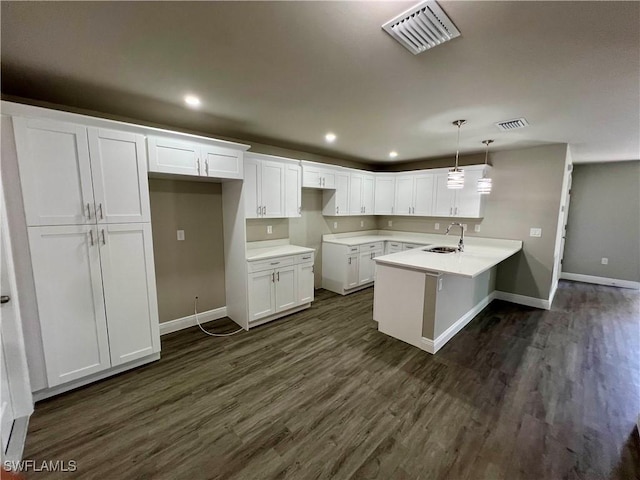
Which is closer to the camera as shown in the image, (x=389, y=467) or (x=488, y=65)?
(x=389, y=467)

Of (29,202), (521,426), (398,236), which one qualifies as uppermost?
(29,202)

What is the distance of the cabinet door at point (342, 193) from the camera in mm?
4707

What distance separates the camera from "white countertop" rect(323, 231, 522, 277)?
2711 millimetres

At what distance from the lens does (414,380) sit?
2.45 metres

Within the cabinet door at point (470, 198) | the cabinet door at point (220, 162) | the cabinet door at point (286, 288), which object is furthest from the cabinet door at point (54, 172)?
the cabinet door at point (470, 198)

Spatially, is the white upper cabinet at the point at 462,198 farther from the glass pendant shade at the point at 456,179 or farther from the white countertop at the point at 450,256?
the glass pendant shade at the point at 456,179

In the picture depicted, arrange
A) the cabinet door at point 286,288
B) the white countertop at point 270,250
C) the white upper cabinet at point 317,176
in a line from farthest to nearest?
the white upper cabinet at point 317,176
the cabinet door at point 286,288
the white countertop at point 270,250

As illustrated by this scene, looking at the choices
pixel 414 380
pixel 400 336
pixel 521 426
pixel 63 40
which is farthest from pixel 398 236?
pixel 63 40

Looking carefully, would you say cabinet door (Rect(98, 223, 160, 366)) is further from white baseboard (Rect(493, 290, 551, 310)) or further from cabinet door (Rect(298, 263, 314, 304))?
white baseboard (Rect(493, 290, 551, 310))

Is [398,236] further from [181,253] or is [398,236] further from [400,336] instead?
[181,253]

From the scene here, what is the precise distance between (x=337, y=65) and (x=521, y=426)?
2.95m

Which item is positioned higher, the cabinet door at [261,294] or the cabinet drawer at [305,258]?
the cabinet drawer at [305,258]

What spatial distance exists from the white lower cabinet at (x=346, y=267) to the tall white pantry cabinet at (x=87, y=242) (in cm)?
291

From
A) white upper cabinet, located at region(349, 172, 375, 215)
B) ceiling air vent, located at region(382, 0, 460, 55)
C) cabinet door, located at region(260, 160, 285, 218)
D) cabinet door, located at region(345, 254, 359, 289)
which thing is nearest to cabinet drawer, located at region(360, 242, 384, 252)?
cabinet door, located at region(345, 254, 359, 289)
